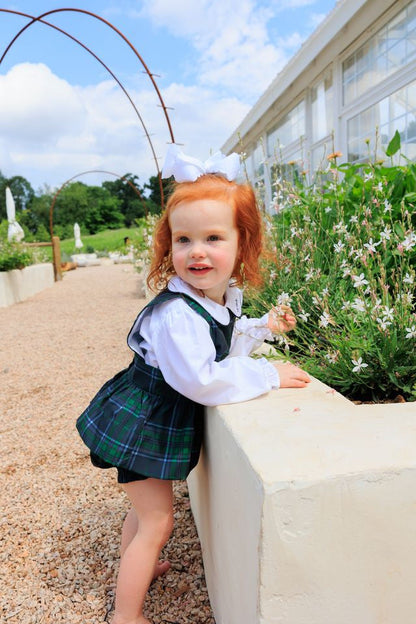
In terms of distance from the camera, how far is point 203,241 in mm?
1459

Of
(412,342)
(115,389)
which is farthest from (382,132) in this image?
(115,389)

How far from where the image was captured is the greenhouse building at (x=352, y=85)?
16.8 feet

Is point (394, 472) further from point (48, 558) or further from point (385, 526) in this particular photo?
point (48, 558)

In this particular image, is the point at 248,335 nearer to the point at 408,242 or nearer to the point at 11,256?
the point at 408,242

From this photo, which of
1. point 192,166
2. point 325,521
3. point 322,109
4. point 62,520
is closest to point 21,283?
point 322,109

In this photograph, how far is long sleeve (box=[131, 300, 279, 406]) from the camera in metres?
1.27

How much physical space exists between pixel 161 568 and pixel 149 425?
0.64 metres

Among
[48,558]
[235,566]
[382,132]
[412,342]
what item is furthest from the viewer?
[382,132]

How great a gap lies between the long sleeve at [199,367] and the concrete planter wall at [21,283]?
7977 millimetres

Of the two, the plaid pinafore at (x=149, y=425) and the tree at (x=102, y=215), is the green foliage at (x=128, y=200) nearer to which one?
the tree at (x=102, y=215)

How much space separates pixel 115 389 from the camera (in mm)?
1521

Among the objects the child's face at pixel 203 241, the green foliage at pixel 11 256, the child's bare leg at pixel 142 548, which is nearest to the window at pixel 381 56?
the child's face at pixel 203 241

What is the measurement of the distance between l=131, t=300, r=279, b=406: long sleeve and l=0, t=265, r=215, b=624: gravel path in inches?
30.7

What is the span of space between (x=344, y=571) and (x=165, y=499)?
69 centimetres
